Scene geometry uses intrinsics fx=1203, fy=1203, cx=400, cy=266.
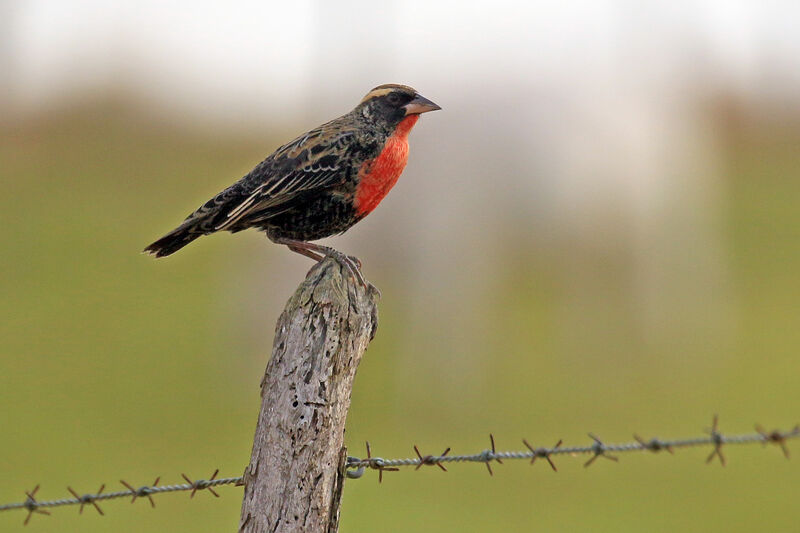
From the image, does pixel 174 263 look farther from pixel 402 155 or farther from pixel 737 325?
pixel 402 155

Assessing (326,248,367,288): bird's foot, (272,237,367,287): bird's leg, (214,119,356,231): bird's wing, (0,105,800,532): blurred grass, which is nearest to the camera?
(326,248,367,288): bird's foot

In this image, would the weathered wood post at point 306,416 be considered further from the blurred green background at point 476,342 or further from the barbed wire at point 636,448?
the blurred green background at point 476,342

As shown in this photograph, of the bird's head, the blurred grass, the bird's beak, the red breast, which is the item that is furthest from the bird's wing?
the blurred grass

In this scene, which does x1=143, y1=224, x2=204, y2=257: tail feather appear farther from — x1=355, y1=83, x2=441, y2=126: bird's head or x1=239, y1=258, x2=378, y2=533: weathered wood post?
x1=239, y1=258, x2=378, y2=533: weathered wood post

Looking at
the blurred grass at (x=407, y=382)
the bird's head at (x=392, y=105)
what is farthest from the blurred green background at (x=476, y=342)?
the bird's head at (x=392, y=105)

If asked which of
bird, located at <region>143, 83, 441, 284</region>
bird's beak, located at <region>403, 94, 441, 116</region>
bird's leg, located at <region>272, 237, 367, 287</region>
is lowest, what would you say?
bird's leg, located at <region>272, 237, 367, 287</region>

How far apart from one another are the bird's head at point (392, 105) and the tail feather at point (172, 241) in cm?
113

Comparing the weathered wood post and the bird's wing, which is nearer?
the weathered wood post

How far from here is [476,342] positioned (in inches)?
779

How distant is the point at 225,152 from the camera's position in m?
39.3

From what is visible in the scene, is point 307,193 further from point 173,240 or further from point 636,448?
point 636,448

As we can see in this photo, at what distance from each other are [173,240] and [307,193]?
71 cm

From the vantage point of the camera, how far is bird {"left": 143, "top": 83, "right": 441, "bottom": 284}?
5.82 m

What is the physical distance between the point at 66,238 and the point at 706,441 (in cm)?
2839
